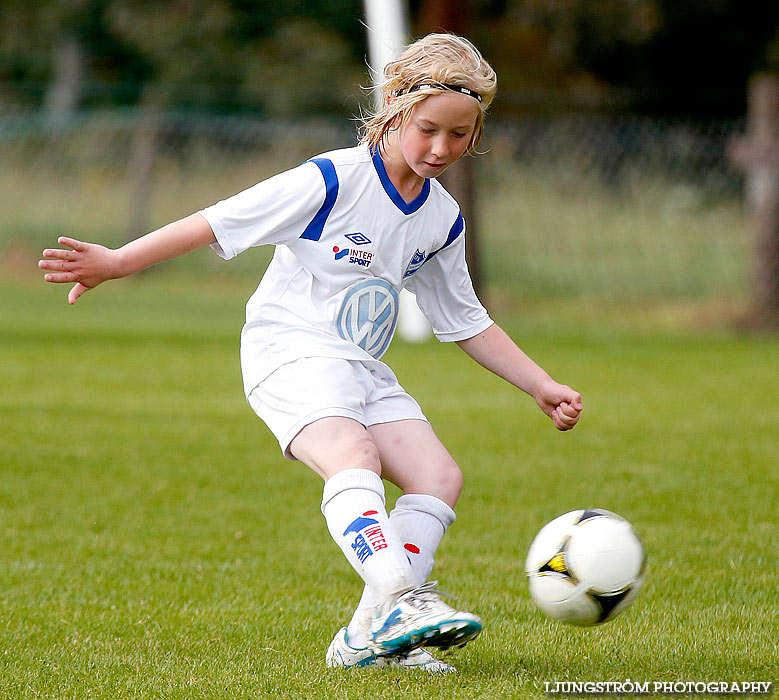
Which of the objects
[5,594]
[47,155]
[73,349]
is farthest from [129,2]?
[5,594]

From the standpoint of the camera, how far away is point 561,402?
3.35 metres

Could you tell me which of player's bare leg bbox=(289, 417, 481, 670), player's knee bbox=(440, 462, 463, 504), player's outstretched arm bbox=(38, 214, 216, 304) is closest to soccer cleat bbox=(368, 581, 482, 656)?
player's bare leg bbox=(289, 417, 481, 670)

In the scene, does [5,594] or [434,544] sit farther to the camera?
[5,594]

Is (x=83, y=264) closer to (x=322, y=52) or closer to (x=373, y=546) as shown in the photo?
(x=373, y=546)

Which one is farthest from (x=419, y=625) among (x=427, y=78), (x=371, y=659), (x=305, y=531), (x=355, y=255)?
(x=305, y=531)

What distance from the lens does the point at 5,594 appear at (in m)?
3.88

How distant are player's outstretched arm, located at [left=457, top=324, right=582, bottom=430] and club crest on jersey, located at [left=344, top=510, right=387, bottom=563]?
0.68 m

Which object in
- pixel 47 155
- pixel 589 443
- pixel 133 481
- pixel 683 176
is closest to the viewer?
pixel 133 481

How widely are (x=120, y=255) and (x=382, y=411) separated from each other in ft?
2.65

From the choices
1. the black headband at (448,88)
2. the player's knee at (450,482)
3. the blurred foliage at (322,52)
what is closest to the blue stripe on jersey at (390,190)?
the black headband at (448,88)

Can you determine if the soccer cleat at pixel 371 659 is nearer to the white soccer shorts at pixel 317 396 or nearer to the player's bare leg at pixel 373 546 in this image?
the player's bare leg at pixel 373 546

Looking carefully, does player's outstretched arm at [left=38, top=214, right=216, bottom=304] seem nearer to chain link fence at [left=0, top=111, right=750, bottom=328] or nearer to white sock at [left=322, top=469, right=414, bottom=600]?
white sock at [left=322, top=469, right=414, bottom=600]

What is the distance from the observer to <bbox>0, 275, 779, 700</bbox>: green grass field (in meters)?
3.15

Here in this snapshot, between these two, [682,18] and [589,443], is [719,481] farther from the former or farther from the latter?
[682,18]
